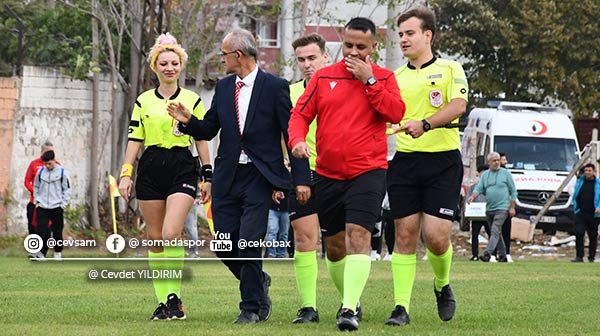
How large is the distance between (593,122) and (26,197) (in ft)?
74.9

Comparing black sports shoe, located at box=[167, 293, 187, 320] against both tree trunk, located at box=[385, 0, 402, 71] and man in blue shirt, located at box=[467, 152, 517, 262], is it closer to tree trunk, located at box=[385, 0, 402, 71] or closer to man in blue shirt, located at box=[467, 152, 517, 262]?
man in blue shirt, located at box=[467, 152, 517, 262]

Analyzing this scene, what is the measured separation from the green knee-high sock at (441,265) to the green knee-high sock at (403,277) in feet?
0.81

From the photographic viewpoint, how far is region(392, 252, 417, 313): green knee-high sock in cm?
1054

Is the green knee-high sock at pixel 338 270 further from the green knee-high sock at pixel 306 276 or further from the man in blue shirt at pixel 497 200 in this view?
the man in blue shirt at pixel 497 200

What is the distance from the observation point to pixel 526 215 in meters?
33.6

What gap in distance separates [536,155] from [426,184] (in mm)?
23673

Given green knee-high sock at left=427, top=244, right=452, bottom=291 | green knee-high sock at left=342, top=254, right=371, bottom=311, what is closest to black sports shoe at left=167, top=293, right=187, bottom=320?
green knee-high sock at left=342, top=254, right=371, bottom=311

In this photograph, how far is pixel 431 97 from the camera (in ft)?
35.0

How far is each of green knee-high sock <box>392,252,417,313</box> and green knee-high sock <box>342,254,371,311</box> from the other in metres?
0.73

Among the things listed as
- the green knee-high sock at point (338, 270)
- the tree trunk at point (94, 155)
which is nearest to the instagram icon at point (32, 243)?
the green knee-high sock at point (338, 270)

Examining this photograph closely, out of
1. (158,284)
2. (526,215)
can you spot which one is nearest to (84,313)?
(158,284)

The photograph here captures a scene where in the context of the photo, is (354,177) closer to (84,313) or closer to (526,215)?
(84,313)

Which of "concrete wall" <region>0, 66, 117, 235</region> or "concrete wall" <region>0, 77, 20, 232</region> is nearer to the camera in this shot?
Result: "concrete wall" <region>0, 77, 20, 232</region>

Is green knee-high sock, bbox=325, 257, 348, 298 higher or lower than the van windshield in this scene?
higher
